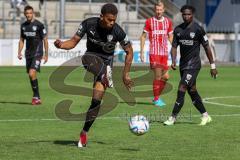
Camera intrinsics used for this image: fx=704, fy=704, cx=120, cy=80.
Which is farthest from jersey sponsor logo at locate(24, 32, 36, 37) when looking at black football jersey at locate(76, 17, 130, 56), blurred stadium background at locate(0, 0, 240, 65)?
blurred stadium background at locate(0, 0, 240, 65)

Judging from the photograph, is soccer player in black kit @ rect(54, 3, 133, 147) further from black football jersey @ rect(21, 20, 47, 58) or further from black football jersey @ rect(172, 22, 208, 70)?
black football jersey @ rect(21, 20, 47, 58)

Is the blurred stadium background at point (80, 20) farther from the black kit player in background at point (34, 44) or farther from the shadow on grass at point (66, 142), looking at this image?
the shadow on grass at point (66, 142)

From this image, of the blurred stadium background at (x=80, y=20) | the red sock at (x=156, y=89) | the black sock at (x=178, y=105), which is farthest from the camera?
the blurred stadium background at (x=80, y=20)

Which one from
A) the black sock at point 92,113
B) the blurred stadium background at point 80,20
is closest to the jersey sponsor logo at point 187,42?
the black sock at point 92,113

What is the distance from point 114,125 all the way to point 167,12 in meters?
34.1

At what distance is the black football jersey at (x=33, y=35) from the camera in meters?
18.5

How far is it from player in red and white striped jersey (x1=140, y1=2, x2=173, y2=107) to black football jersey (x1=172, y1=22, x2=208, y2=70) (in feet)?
12.3

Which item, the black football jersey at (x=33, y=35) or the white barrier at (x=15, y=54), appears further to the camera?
the white barrier at (x=15, y=54)

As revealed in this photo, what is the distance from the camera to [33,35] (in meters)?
18.6

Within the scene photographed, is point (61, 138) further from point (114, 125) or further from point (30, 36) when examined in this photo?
point (30, 36)

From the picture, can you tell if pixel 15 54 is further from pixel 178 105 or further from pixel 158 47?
pixel 178 105

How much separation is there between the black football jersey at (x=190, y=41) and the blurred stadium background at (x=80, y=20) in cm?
2327

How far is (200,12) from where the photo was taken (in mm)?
53312

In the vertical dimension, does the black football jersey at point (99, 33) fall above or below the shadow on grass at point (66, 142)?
above
